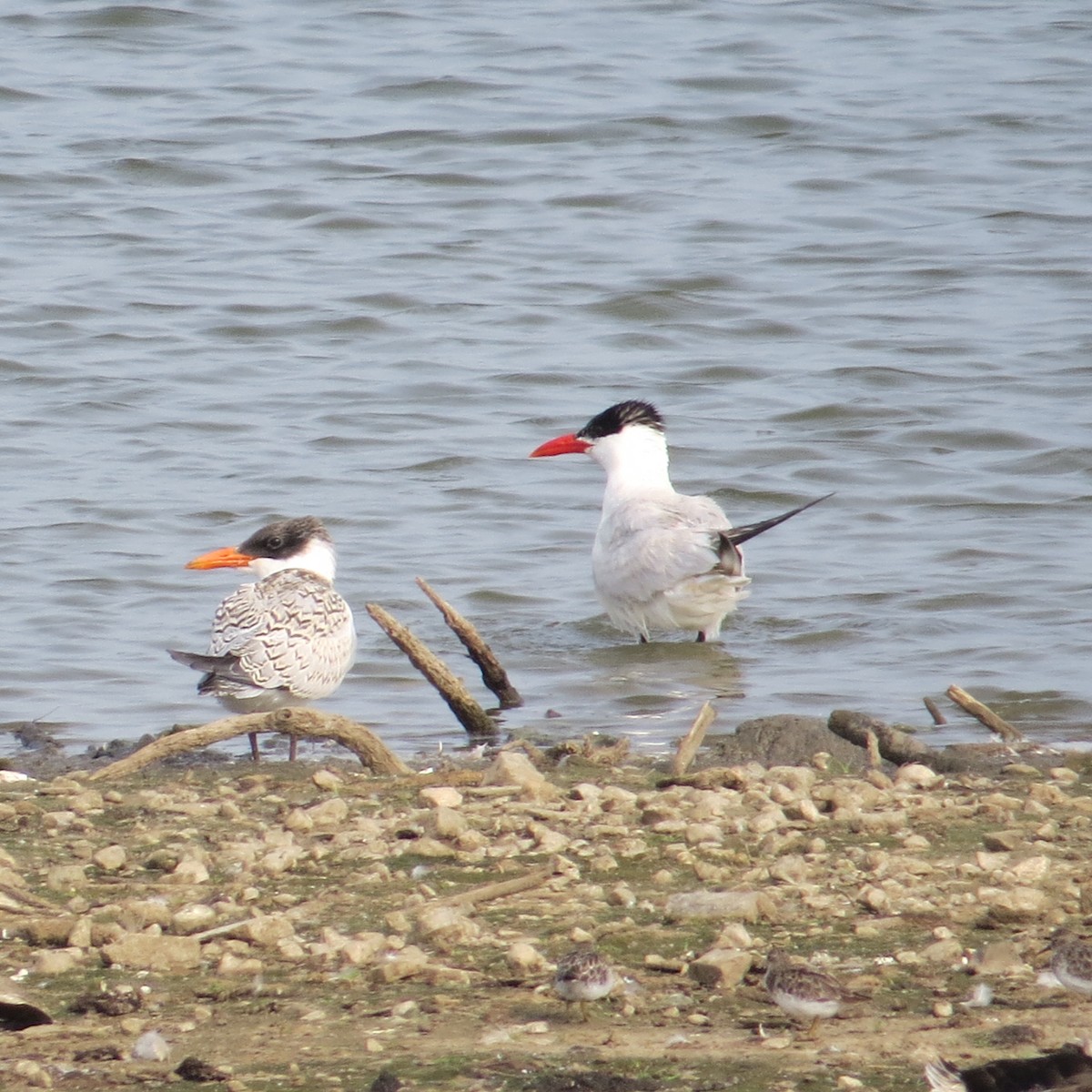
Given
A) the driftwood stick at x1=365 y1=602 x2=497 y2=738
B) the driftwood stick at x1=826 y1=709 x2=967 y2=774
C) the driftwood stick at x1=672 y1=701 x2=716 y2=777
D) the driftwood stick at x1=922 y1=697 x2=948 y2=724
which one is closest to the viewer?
the driftwood stick at x1=672 y1=701 x2=716 y2=777

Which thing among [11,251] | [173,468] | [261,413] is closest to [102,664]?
[173,468]

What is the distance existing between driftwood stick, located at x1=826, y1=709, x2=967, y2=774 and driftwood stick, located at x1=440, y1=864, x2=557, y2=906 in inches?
74.1

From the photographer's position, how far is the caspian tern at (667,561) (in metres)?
8.75

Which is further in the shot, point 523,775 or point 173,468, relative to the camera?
point 173,468

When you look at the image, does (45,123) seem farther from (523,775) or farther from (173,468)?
(523,775)

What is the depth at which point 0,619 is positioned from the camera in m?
8.27

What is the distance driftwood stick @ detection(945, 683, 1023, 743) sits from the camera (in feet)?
20.5

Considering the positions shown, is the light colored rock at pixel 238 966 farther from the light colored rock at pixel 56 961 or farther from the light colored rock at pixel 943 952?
the light colored rock at pixel 943 952

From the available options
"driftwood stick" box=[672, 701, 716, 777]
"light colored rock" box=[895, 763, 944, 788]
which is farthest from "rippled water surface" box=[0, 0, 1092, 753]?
"light colored rock" box=[895, 763, 944, 788]

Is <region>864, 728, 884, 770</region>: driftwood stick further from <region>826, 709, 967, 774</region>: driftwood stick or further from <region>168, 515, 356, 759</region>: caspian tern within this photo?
<region>168, 515, 356, 759</region>: caspian tern

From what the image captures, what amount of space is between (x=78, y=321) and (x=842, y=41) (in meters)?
9.97

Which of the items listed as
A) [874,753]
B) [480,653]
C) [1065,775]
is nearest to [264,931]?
[874,753]

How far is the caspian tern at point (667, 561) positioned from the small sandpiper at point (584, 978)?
534cm

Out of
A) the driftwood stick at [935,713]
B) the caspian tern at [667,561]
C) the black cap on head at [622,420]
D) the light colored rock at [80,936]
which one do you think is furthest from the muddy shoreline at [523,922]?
the black cap on head at [622,420]
